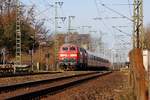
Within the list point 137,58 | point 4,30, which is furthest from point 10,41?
point 137,58

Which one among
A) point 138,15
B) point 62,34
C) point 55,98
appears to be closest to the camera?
point 55,98

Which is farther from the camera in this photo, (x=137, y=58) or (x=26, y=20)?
(x=26, y=20)

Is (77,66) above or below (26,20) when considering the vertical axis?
below

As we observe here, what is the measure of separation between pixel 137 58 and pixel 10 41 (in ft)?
195

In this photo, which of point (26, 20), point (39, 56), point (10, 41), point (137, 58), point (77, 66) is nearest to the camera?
point (137, 58)

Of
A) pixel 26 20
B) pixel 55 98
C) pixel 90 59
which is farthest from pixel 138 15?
pixel 26 20

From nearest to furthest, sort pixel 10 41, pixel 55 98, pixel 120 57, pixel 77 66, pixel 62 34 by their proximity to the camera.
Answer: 1. pixel 55 98
2. pixel 77 66
3. pixel 10 41
4. pixel 62 34
5. pixel 120 57

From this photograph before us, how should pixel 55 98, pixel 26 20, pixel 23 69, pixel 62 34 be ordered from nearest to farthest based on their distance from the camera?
pixel 55 98
pixel 23 69
pixel 26 20
pixel 62 34

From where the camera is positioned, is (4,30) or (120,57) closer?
(4,30)

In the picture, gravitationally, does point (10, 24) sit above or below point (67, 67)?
above

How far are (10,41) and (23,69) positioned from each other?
45.8 ft

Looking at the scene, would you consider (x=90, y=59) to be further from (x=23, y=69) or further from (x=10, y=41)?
(x=23, y=69)

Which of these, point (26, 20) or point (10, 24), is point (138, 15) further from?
point (26, 20)

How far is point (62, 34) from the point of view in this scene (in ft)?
378
